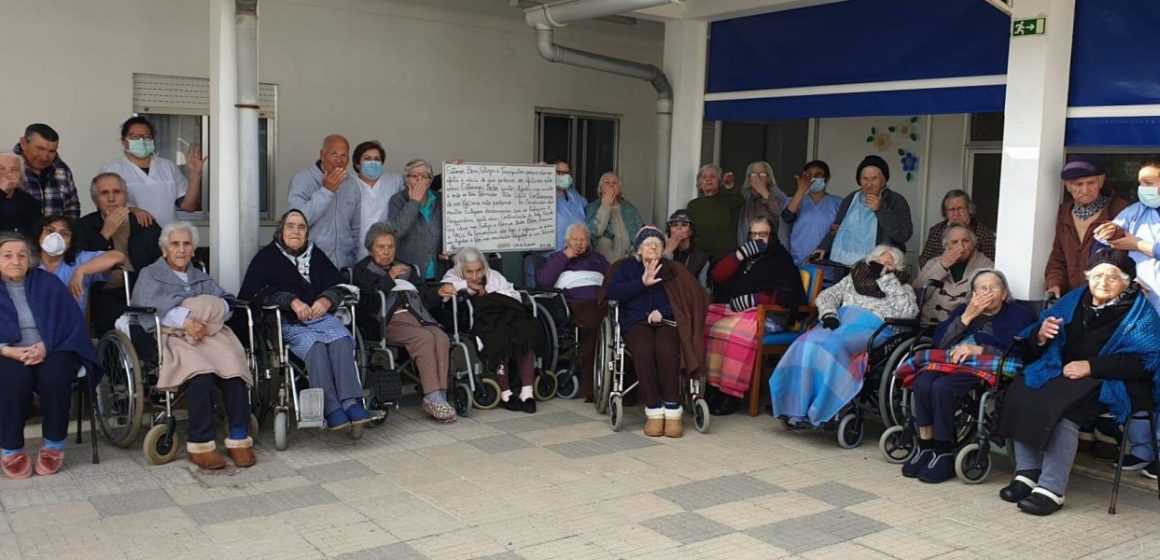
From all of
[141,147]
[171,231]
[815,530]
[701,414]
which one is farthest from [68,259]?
[815,530]

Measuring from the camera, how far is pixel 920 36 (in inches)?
244

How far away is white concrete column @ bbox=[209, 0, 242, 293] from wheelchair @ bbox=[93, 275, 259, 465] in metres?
0.61

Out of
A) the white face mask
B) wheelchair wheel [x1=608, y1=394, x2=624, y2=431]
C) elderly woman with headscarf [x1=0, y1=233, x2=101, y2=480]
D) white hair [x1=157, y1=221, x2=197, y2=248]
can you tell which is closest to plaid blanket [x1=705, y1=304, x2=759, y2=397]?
wheelchair wheel [x1=608, y1=394, x2=624, y2=431]

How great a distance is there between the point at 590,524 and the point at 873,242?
314cm

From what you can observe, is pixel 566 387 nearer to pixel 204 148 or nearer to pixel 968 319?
pixel 968 319

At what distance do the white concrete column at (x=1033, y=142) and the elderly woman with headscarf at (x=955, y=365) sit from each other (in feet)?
1.07

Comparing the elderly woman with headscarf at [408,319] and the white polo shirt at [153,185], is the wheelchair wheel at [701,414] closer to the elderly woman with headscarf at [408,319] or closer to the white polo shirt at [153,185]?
the elderly woman with headscarf at [408,319]

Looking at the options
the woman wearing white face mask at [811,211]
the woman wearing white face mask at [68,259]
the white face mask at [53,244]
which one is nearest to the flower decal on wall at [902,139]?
the woman wearing white face mask at [811,211]

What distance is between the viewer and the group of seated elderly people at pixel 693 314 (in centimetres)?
460

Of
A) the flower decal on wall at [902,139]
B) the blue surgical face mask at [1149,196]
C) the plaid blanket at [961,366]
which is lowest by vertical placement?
the plaid blanket at [961,366]

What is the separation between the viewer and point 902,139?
8.85 meters

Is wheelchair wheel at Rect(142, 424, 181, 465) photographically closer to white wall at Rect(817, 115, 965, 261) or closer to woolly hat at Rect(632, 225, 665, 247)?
woolly hat at Rect(632, 225, 665, 247)

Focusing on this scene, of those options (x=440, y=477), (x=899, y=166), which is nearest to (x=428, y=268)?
(x=440, y=477)

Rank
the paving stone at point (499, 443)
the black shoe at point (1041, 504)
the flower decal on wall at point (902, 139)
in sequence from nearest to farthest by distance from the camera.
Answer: the black shoe at point (1041, 504) < the paving stone at point (499, 443) < the flower decal on wall at point (902, 139)
